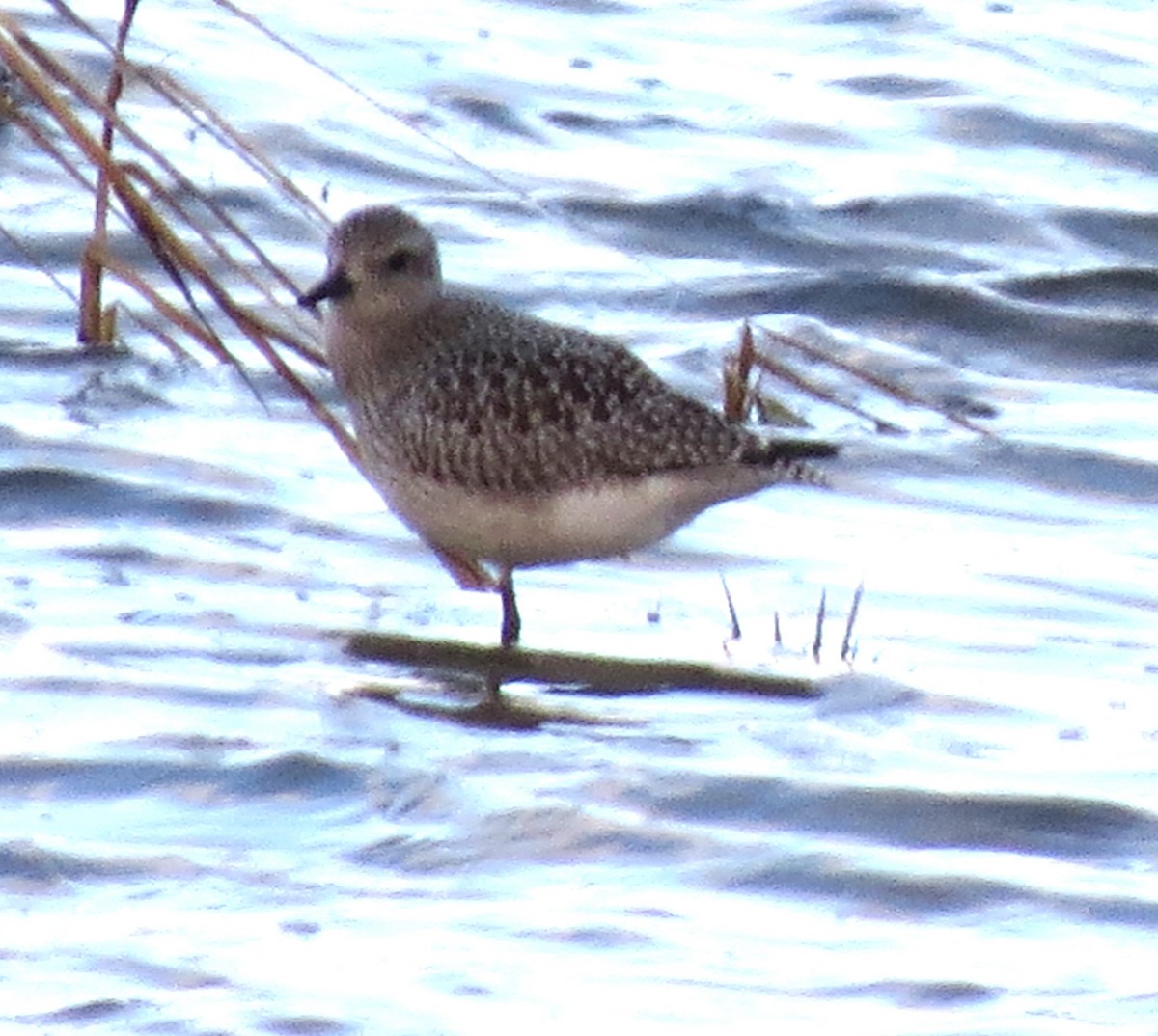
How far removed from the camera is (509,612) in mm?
7168

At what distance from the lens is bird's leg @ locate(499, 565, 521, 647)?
7.12 m

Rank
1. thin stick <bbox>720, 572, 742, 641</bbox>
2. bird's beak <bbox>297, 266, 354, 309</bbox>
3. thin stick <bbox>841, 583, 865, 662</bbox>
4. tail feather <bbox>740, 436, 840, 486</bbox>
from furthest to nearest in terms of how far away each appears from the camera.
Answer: bird's beak <bbox>297, 266, 354, 309</bbox>
tail feather <bbox>740, 436, 840, 486</bbox>
thin stick <bbox>720, 572, 742, 641</bbox>
thin stick <bbox>841, 583, 865, 662</bbox>

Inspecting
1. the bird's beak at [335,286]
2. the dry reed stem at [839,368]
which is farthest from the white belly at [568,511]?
the dry reed stem at [839,368]

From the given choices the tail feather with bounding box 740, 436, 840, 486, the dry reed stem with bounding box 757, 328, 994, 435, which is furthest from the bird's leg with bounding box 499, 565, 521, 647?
the dry reed stem with bounding box 757, 328, 994, 435

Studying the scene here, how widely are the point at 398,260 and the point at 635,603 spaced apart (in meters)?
0.99

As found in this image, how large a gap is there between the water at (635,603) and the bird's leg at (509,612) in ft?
Answer: 0.19

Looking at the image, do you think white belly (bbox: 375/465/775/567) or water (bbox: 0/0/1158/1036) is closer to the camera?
water (bbox: 0/0/1158/1036)

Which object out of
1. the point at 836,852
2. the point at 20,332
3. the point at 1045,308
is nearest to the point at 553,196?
the point at 1045,308

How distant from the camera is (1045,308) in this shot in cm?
1018

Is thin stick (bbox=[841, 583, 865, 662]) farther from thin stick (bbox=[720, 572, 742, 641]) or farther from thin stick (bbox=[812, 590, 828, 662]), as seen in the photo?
thin stick (bbox=[720, 572, 742, 641])

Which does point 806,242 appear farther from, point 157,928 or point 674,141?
point 157,928

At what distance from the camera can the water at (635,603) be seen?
5.21 m

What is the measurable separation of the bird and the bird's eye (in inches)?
12.8

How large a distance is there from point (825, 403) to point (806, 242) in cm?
182
